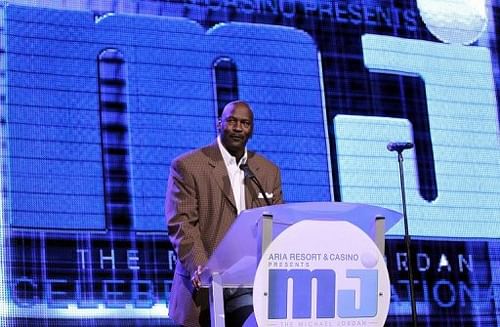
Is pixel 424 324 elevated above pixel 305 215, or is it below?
below

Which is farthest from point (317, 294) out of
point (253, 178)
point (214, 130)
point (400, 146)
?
point (214, 130)

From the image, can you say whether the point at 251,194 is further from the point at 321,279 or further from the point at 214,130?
the point at 214,130

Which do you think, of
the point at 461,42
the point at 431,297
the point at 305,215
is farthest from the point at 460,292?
the point at 305,215

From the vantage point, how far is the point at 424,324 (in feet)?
16.6

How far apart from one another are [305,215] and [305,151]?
2342 mm

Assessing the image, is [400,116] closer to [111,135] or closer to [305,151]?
[305,151]

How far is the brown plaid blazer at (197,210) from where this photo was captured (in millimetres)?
3086

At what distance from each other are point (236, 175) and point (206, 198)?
148 mm

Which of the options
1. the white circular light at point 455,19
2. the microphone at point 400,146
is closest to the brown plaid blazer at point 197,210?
the microphone at point 400,146

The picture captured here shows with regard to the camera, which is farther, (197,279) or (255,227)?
(197,279)

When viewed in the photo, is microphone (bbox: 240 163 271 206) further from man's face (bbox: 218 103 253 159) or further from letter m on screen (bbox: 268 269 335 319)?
letter m on screen (bbox: 268 269 335 319)

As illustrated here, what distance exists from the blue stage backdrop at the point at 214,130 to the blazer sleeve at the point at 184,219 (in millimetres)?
1363

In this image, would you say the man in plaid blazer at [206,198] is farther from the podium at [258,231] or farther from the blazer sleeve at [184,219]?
the podium at [258,231]

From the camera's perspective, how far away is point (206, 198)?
10.4 ft
